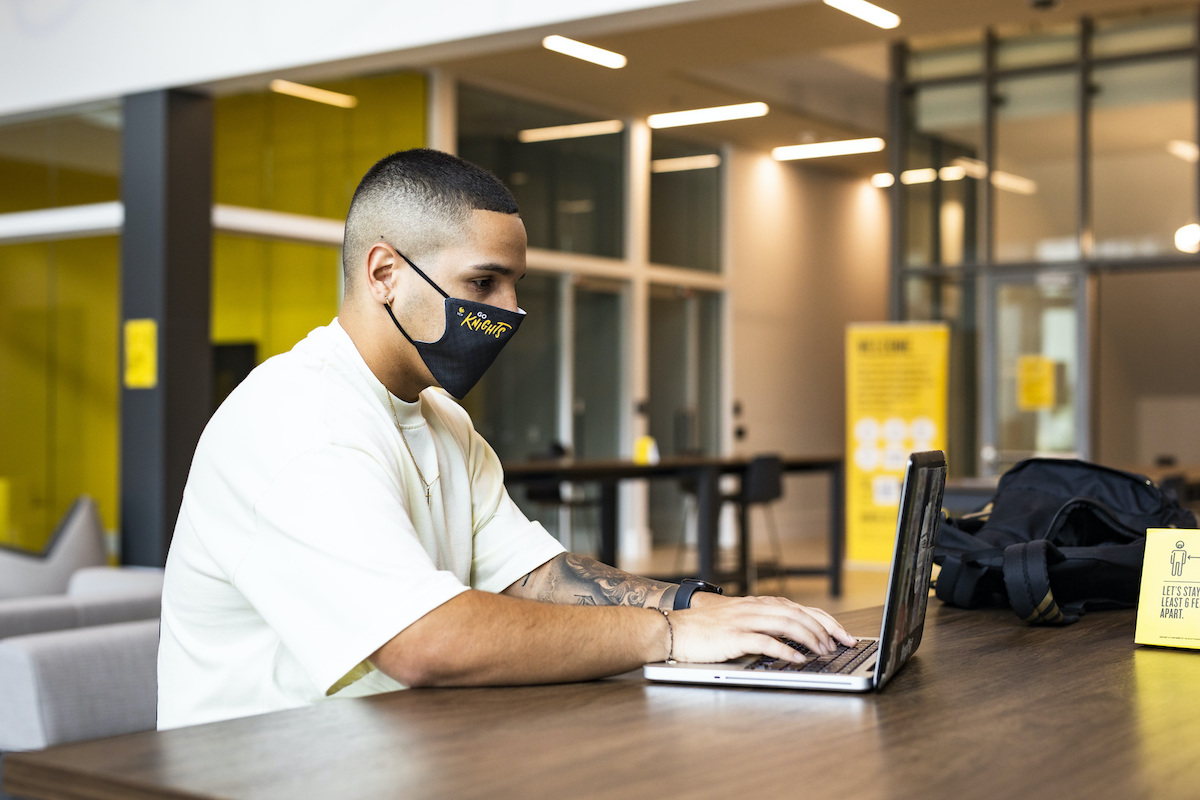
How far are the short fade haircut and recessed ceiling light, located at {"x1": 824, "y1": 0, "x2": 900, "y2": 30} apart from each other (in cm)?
547

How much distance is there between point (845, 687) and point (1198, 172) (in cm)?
798

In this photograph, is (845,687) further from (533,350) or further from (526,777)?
(533,350)

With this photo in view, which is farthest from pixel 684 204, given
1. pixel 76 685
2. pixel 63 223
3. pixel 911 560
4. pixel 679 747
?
pixel 679 747

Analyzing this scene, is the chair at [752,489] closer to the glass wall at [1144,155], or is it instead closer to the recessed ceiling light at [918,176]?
the recessed ceiling light at [918,176]

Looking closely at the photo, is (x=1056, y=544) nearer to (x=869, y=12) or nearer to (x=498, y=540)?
(x=498, y=540)

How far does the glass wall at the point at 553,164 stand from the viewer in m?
9.01

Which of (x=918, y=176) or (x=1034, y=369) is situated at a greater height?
(x=918, y=176)

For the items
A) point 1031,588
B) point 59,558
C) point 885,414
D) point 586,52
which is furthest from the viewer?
point 885,414

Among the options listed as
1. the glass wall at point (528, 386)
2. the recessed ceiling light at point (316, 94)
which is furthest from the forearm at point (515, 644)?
the glass wall at point (528, 386)

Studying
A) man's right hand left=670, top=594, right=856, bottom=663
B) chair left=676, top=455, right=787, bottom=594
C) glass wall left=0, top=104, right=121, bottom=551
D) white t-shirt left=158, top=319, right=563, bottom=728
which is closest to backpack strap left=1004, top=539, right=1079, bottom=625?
man's right hand left=670, top=594, right=856, bottom=663

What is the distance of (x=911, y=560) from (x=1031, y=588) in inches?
18.7

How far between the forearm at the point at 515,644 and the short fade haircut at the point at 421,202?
483 millimetres

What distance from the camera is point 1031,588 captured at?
169cm

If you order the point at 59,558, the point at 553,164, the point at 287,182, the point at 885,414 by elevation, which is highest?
the point at 553,164
